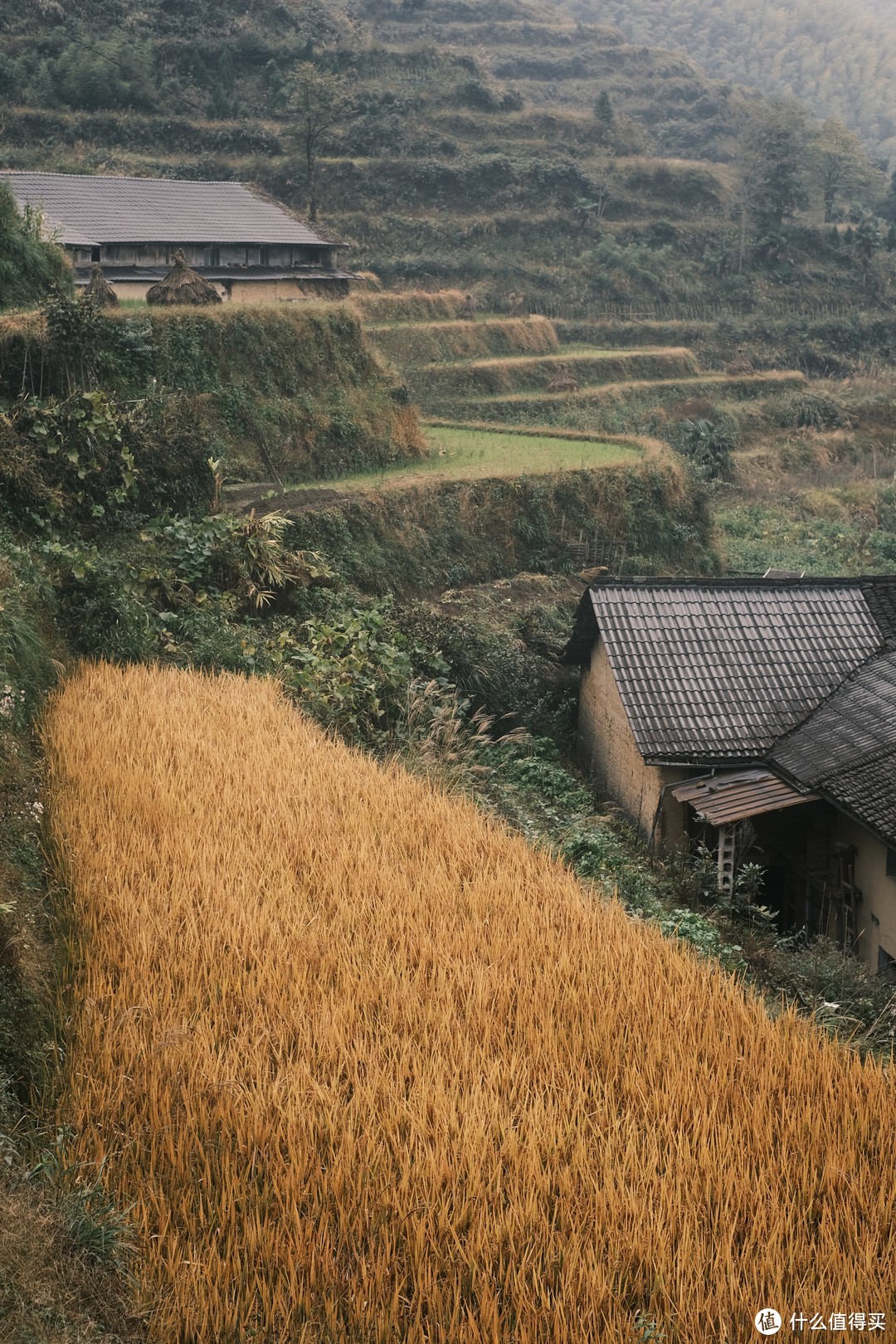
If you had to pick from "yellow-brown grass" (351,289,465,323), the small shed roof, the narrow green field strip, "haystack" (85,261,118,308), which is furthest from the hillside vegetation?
the small shed roof

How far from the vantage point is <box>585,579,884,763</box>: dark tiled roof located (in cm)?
1173

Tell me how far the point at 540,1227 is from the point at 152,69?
41.6 m

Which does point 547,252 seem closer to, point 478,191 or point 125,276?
point 478,191

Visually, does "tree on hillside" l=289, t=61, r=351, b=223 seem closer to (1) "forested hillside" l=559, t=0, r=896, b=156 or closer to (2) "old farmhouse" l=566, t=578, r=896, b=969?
(2) "old farmhouse" l=566, t=578, r=896, b=969

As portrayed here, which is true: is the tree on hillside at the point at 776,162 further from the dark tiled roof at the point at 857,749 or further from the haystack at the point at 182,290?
the dark tiled roof at the point at 857,749

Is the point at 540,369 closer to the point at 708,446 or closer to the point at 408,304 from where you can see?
the point at 408,304

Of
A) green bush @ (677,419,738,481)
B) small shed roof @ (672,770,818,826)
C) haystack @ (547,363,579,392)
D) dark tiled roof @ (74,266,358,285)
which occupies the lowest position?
green bush @ (677,419,738,481)

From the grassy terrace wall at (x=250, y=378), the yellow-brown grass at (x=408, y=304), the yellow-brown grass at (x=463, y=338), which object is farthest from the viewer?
the yellow-brown grass at (x=408, y=304)

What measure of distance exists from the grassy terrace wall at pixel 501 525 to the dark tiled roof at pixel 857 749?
6488 millimetres

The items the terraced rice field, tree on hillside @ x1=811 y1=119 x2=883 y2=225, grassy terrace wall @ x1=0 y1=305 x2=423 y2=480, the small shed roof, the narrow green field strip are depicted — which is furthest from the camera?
tree on hillside @ x1=811 y1=119 x2=883 y2=225

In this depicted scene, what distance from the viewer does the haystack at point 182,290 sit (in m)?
17.6

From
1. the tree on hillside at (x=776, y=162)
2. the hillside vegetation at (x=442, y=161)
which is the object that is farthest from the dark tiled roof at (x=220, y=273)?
the tree on hillside at (x=776, y=162)

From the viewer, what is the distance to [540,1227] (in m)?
3.92

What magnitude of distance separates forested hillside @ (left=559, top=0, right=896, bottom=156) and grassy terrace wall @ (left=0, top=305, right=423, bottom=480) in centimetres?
7671
